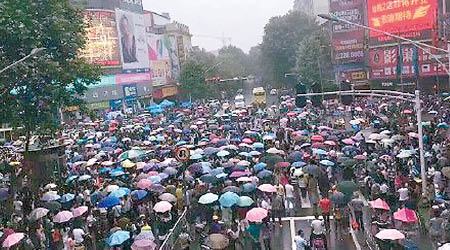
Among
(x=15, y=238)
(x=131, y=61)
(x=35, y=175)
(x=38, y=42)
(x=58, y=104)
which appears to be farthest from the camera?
(x=131, y=61)

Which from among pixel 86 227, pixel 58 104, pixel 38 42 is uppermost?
pixel 38 42

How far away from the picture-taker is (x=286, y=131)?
111ft

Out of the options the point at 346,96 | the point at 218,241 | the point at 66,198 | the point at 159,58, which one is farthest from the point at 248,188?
the point at 159,58

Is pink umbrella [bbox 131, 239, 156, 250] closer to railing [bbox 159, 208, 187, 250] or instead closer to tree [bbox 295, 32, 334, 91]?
railing [bbox 159, 208, 187, 250]

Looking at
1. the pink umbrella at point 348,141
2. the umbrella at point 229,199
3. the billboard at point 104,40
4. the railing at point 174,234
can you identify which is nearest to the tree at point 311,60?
the billboard at point 104,40

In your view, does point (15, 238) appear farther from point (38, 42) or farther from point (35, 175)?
point (35, 175)

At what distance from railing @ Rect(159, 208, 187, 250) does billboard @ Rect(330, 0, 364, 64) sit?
48687 millimetres

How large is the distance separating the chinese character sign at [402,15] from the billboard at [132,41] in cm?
2972

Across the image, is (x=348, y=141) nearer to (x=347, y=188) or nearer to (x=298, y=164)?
(x=298, y=164)

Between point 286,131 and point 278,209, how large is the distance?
16.7m

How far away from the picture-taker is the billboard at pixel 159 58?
82.8 m

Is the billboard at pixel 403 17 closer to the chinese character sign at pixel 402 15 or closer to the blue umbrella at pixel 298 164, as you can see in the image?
the chinese character sign at pixel 402 15

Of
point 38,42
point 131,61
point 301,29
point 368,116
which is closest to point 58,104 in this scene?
point 38,42

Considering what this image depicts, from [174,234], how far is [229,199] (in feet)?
6.00
